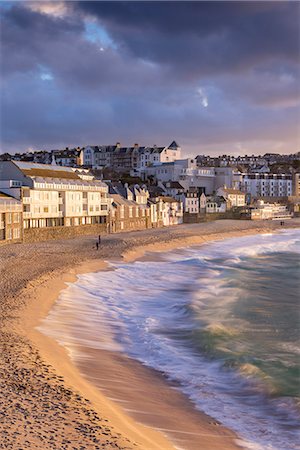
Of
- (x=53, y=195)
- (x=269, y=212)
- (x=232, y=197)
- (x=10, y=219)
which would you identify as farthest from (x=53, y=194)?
(x=269, y=212)

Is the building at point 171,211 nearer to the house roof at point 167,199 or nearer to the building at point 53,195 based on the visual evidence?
the house roof at point 167,199

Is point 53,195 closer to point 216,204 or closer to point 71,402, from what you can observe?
point 71,402

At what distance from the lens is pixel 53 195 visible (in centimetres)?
4650

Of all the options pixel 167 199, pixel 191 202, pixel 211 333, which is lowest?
pixel 211 333

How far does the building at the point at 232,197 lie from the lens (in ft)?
293

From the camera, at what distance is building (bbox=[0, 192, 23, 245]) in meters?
37.5

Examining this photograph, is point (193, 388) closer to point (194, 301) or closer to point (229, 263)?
point (194, 301)

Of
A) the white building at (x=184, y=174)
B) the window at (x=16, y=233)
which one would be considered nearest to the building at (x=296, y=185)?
the white building at (x=184, y=174)

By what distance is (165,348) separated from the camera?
14930 millimetres

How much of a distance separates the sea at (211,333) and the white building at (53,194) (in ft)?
50.1

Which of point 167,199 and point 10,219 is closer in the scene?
point 10,219

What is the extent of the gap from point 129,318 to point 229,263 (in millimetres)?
20087

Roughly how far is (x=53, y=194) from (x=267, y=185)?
83346 millimetres

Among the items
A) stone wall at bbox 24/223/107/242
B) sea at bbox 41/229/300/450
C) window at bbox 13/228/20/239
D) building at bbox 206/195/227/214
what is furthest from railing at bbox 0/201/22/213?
building at bbox 206/195/227/214
